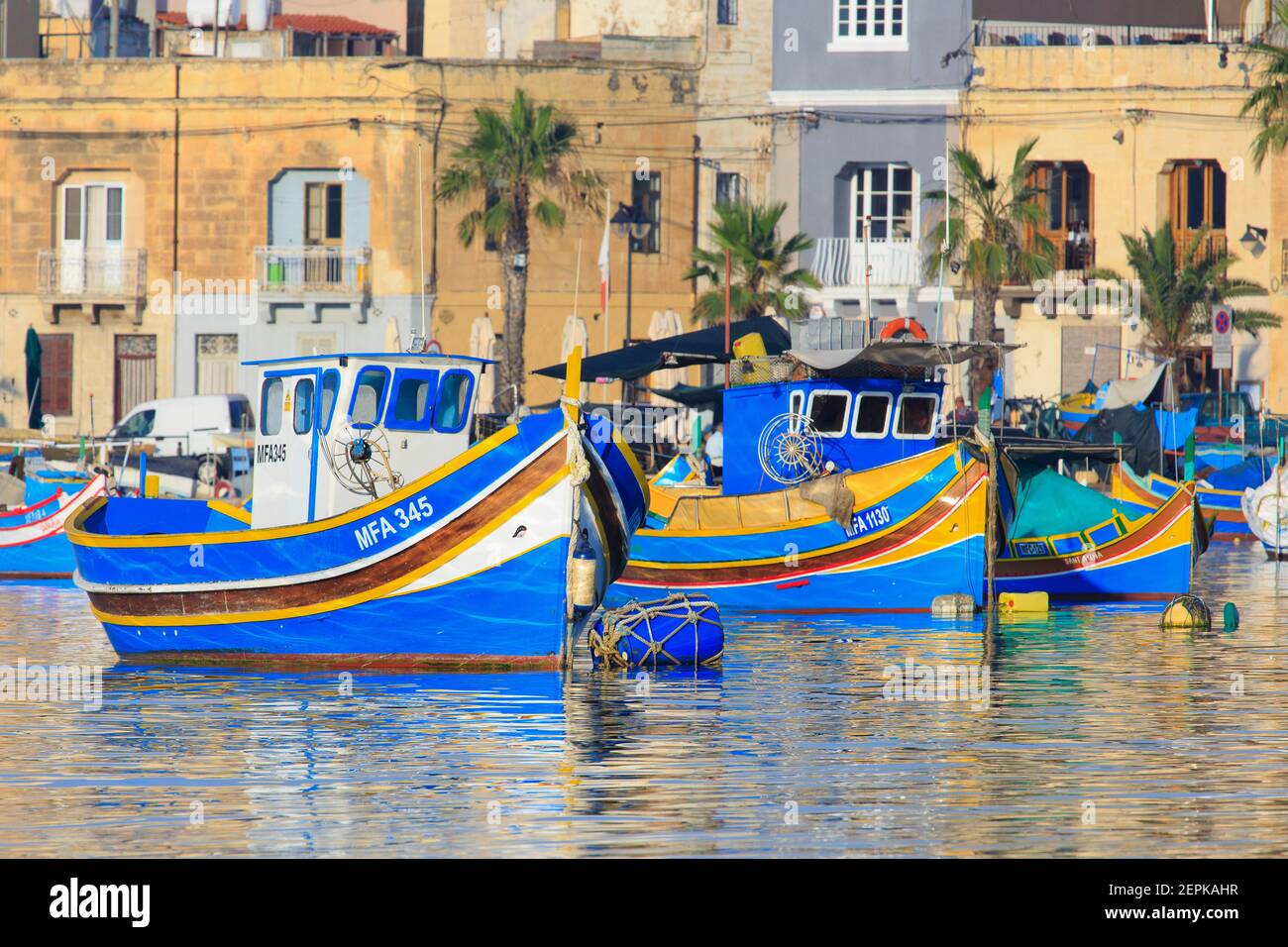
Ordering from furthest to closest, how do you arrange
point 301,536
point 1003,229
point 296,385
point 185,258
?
point 185,258 < point 1003,229 < point 296,385 < point 301,536

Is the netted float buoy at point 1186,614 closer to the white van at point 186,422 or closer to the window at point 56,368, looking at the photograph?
the white van at point 186,422

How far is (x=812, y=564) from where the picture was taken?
27.9 metres

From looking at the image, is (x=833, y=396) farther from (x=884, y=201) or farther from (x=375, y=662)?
(x=884, y=201)

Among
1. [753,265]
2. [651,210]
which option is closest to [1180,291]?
[753,265]

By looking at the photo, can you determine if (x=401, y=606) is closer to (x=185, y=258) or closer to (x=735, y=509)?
(x=735, y=509)

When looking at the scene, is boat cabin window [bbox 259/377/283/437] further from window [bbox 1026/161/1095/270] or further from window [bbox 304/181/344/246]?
window [bbox 1026/161/1095/270]

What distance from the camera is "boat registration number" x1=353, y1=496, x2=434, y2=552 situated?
20.1 meters

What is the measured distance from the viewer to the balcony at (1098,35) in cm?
5409

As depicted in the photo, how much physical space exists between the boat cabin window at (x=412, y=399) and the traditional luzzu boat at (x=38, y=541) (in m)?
13.5

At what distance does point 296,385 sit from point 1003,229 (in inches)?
1219

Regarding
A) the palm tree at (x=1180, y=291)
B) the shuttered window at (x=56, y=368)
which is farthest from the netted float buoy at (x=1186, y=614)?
the shuttered window at (x=56, y=368)

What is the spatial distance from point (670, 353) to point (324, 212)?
2524cm

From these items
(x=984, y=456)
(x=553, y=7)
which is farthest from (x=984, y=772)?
(x=553, y=7)

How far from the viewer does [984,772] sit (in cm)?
1566
